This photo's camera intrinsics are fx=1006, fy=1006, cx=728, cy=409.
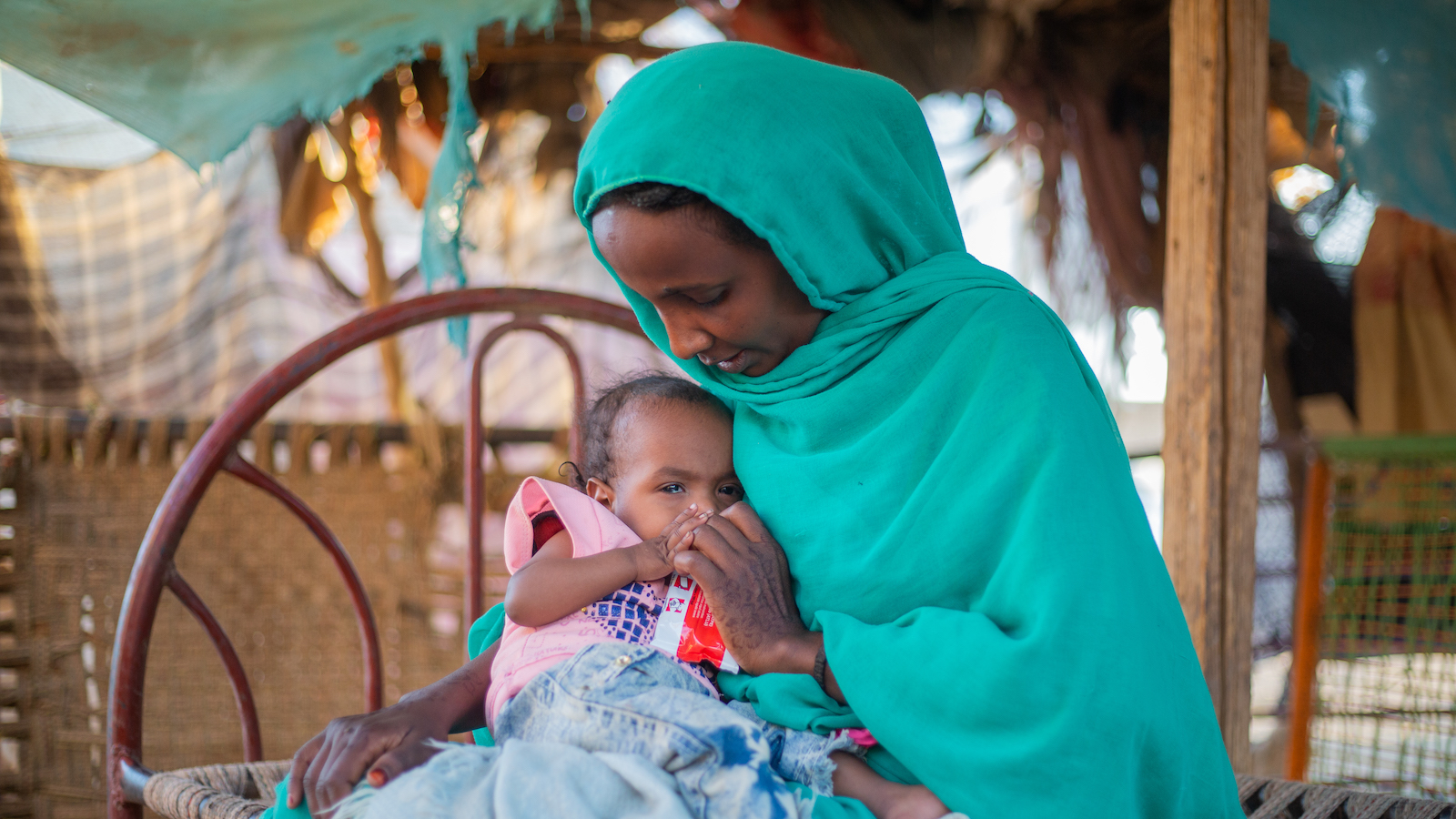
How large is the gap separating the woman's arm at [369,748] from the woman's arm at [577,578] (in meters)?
0.16

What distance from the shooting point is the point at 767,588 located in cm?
132

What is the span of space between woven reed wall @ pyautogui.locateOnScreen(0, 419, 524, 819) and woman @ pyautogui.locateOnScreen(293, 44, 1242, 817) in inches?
91.1

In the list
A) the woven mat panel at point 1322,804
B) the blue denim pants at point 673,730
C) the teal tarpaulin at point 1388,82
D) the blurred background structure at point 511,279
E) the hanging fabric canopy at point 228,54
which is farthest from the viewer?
the teal tarpaulin at point 1388,82

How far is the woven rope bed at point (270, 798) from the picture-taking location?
1.50 meters

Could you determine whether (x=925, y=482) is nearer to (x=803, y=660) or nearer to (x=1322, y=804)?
(x=803, y=660)

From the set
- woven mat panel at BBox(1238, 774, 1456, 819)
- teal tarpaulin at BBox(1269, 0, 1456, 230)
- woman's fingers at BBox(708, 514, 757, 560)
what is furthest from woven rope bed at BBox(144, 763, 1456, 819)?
teal tarpaulin at BBox(1269, 0, 1456, 230)

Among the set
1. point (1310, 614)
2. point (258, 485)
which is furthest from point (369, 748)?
point (1310, 614)

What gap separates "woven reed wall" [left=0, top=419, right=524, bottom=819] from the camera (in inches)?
120

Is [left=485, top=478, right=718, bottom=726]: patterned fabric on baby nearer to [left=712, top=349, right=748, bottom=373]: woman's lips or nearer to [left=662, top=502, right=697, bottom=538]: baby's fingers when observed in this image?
[left=662, top=502, right=697, bottom=538]: baby's fingers

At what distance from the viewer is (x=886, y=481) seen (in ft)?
4.19

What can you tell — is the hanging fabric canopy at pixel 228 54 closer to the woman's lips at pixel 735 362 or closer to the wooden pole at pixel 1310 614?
the woman's lips at pixel 735 362

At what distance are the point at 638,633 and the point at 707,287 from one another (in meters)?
0.48

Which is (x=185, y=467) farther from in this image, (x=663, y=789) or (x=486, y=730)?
(x=663, y=789)

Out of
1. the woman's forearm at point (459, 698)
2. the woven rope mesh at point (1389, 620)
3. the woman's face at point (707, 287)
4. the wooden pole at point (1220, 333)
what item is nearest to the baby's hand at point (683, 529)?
the woman's face at point (707, 287)
